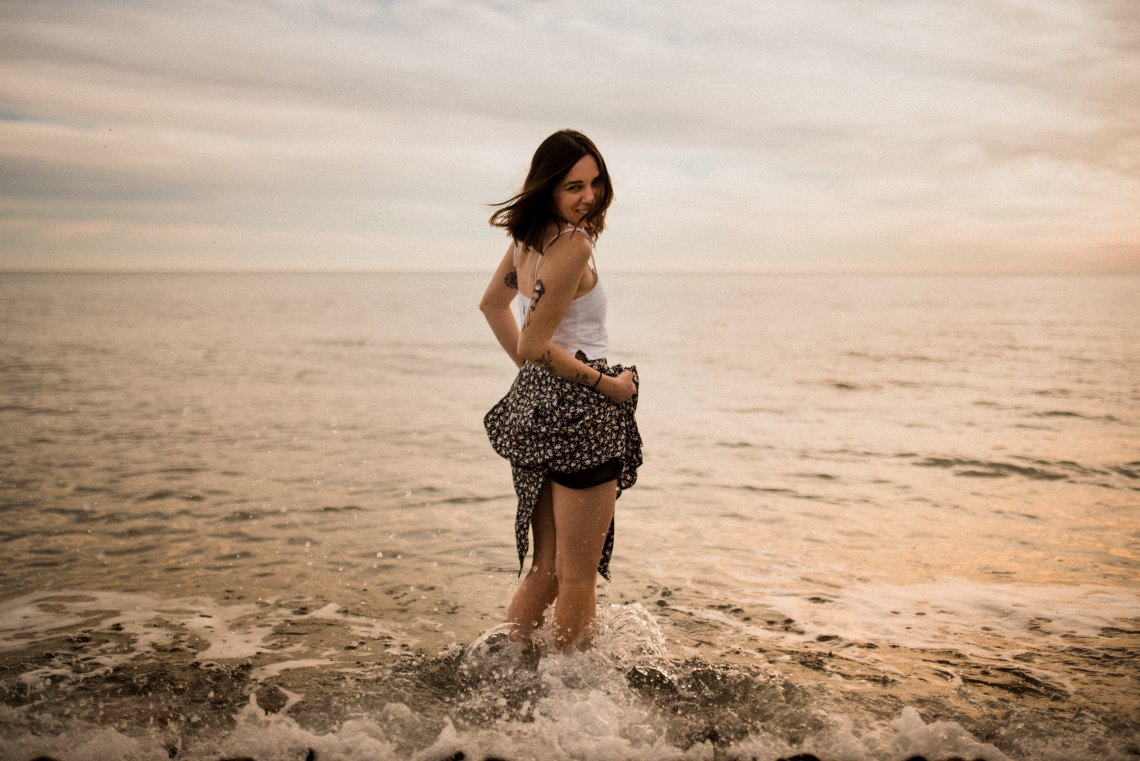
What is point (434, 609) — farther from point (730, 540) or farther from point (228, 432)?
point (228, 432)

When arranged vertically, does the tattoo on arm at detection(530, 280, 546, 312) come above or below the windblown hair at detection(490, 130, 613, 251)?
below

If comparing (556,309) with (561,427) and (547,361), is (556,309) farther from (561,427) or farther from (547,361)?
(561,427)

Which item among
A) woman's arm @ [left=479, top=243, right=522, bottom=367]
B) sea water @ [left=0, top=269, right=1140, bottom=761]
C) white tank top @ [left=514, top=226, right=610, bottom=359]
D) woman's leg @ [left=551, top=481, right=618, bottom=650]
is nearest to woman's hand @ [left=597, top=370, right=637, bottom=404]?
white tank top @ [left=514, top=226, right=610, bottom=359]

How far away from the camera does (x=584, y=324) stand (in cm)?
328

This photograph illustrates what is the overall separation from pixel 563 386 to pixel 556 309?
0.35 metres

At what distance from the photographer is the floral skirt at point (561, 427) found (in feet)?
10.8

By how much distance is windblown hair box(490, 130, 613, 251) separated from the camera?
3.11m

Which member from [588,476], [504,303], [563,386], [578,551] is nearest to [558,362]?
[563,386]

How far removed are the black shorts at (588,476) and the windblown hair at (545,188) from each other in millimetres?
897

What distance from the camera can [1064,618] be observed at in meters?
4.93

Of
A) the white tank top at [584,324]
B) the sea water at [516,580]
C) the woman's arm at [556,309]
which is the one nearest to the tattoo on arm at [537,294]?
the woman's arm at [556,309]

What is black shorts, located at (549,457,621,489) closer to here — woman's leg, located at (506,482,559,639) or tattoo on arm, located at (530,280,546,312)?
woman's leg, located at (506,482,559,639)

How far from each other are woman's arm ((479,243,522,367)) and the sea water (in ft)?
4.77

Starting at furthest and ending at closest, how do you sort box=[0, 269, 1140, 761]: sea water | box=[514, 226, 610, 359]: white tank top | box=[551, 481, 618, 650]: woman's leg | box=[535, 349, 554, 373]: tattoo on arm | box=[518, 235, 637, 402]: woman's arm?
box=[0, 269, 1140, 761]: sea water
box=[551, 481, 618, 650]: woman's leg
box=[514, 226, 610, 359]: white tank top
box=[535, 349, 554, 373]: tattoo on arm
box=[518, 235, 637, 402]: woman's arm
